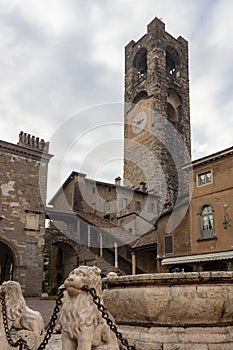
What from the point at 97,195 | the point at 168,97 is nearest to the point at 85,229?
the point at 97,195

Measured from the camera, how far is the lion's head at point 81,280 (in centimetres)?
354

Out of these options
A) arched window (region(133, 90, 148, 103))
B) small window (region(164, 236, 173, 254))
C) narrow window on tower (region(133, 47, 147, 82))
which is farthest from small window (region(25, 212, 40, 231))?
narrow window on tower (region(133, 47, 147, 82))

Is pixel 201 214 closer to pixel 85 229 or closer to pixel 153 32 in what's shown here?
pixel 85 229

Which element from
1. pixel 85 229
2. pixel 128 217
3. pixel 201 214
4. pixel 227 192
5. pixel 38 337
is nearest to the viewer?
pixel 38 337

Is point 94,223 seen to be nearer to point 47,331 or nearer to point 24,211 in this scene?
point 24,211

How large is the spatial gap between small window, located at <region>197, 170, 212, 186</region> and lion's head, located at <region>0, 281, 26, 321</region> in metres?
18.4

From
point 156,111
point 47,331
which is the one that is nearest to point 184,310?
point 47,331

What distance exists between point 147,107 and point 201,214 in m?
20.3

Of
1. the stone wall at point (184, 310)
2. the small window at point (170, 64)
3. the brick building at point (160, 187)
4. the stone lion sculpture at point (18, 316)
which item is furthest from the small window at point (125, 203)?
the stone lion sculpture at point (18, 316)

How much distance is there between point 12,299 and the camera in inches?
196

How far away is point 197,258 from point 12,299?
17.9 m

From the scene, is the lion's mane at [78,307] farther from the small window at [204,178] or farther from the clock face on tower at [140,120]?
the clock face on tower at [140,120]

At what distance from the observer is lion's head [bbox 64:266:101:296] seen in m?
3.54

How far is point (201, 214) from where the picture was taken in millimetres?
22359
